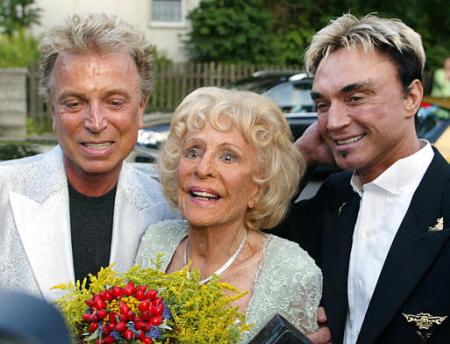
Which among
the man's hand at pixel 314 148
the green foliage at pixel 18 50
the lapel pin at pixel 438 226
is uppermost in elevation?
the man's hand at pixel 314 148

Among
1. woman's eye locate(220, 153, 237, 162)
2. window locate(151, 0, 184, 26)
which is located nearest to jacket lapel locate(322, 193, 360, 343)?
woman's eye locate(220, 153, 237, 162)

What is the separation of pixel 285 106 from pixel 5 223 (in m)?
6.84

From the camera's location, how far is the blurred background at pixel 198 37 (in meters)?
16.5

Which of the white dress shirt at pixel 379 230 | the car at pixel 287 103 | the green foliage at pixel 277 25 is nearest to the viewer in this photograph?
the white dress shirt at pixel 379 230

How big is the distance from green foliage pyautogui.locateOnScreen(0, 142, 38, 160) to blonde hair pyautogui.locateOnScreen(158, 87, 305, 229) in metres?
1.90

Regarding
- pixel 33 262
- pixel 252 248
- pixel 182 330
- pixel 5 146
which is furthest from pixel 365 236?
pixel 5 146

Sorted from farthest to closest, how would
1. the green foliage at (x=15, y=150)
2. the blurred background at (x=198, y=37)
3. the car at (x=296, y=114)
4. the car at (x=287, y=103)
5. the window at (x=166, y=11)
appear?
the window at (x=166, y=11), the blurred background at (x=198, y=37), the car at (x=287, y=103), the car at (x=296, y=114), the green foliage at (x=15, y=150)

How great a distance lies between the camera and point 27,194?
270 cm

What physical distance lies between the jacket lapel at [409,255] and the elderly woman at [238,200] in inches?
8.5

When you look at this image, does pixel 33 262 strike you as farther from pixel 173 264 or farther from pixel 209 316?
pixel 209 316

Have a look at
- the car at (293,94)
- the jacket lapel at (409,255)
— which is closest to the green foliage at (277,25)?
the car at (293,94)

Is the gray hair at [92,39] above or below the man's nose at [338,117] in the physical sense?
above

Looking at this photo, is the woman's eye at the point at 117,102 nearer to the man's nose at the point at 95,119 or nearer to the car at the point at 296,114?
the man's nose at the point at 95,119

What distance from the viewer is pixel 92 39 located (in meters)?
2.62
